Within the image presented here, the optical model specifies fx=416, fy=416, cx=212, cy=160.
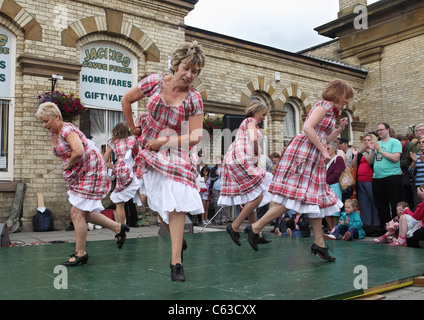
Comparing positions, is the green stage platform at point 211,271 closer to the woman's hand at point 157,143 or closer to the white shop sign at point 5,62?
the woman's hand at point 157,143

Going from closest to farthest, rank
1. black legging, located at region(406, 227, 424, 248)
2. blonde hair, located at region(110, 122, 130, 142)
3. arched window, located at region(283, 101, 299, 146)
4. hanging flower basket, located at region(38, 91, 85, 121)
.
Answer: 1. black legging, located at region(406, 227, 424, 248)
2. blonde hair, located at region(110, 122, 130, 142)
3. hanging flower basket, located at region(38, 91, 85, 121)
4. arched window, located at region(283, 101, 299, 146)

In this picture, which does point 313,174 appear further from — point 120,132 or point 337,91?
point 120,132

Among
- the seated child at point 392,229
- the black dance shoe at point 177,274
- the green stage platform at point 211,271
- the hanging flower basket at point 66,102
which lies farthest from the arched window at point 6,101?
the seated child at point 392,229

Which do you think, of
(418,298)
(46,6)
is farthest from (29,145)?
(418,298)

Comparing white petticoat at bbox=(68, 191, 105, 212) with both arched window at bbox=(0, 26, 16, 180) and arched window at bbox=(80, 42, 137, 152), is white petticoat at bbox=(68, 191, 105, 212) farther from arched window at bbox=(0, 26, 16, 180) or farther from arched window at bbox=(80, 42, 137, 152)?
arched window at bbox=(80, 42, 137, 152)

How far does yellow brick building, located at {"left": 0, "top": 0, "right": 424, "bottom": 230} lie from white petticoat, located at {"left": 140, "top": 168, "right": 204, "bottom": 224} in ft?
22.2

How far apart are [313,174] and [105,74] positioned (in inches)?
319

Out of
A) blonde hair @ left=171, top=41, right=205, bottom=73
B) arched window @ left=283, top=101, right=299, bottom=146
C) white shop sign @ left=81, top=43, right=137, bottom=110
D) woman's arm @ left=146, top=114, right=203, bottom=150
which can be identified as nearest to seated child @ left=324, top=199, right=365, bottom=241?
woman's arm @ left=146, top=114, right=203, bottom=150

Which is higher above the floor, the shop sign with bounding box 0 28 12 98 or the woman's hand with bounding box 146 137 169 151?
the shop sign with bounding box 0 28 12 98

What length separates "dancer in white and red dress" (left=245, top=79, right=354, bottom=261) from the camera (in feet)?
14.7

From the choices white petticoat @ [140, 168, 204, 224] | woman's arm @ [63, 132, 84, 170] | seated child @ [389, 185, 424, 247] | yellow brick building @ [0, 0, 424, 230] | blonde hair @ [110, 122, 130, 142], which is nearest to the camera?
white petticoat @ [140, 168, 204, 224]

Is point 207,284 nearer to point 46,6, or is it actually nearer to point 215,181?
point 215,181
